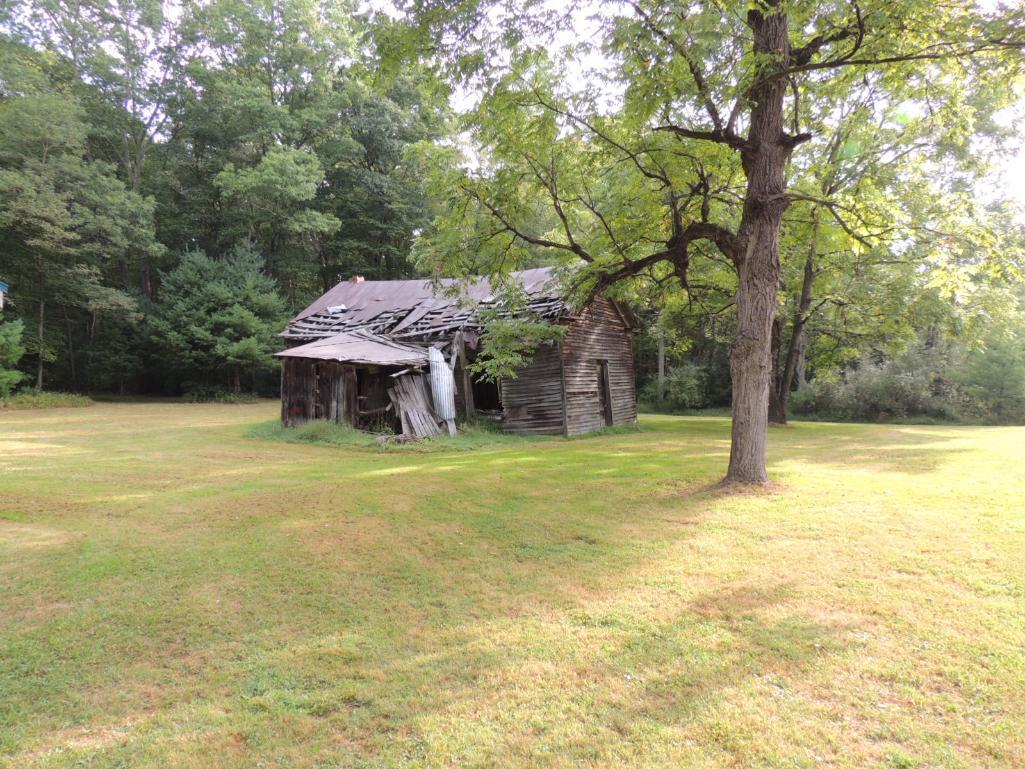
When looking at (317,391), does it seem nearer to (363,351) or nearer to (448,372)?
(363,351)

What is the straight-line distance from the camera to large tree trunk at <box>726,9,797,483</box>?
770 cm

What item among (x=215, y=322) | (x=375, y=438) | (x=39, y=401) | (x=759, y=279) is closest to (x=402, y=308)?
(x=375, y=438)

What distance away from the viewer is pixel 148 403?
2739 cm

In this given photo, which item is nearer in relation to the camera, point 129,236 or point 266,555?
point 266,555

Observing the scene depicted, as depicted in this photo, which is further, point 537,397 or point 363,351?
point 537,397

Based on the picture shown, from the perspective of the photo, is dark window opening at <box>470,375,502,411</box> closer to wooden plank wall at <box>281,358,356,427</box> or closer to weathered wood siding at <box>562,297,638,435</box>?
weathered wood siding at <box>562,297,638,435</box>

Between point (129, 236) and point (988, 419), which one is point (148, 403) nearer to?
point (129, 236)

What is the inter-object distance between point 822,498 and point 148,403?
30943mm

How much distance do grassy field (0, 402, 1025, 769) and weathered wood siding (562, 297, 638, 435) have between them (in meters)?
8.92

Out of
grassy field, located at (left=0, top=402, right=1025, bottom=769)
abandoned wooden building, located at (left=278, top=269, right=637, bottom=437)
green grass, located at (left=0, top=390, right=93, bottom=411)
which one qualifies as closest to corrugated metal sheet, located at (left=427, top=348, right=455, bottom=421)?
abandoned wooden building, located at (left=278, top=269, right=637, bottom=437)

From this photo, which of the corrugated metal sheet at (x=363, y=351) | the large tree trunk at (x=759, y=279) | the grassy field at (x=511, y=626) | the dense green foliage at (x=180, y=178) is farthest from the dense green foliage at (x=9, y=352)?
the large tree trunk at (x=759, y=279)

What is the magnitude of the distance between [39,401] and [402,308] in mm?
17264

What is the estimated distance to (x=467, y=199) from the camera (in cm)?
1029

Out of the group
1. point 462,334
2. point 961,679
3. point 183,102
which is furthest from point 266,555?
point 183,102
